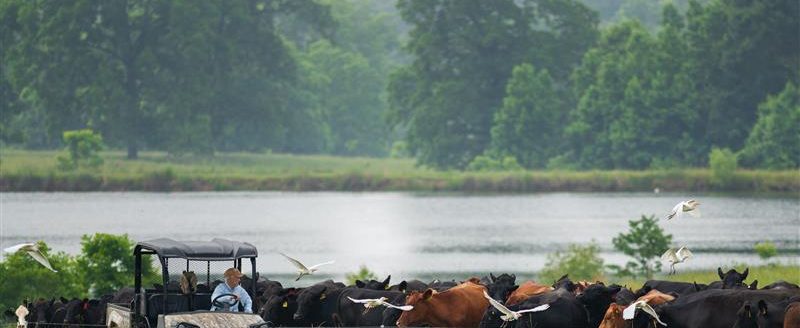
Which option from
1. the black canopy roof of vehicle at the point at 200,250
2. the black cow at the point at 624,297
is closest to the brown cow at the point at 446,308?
the black cow at the point at 624,297

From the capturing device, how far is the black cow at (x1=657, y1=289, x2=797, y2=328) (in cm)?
2177

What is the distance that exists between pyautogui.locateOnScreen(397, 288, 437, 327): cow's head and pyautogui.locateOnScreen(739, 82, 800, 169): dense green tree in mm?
85131

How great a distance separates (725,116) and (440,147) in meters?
20.1

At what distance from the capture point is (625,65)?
11838 centimetres

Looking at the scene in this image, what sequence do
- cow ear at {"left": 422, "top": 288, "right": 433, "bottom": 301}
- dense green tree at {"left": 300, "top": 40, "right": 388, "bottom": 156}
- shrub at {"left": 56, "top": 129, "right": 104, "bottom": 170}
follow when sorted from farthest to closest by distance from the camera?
1. dense green tree at {"left": 300, "top": 40, "right": 388, "bottom": 156}
2. shrub at {"left": 56, "top": 129, "right": 104, "bottom": 170}
3. cow ear at {"left": 422, "top": 288, "right": 433, "bottom": 301}

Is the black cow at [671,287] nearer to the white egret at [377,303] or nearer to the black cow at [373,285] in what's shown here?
the white egret at [377,303]

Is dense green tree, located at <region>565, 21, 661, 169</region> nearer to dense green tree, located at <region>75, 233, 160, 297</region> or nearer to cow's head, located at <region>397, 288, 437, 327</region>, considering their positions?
dense green tree, located at <region>75, 233, 160, 297</region>

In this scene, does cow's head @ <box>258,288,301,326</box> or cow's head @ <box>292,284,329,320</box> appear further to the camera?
cow's head @ <box>292,284,329,320</box>

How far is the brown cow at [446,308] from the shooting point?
80.7ft

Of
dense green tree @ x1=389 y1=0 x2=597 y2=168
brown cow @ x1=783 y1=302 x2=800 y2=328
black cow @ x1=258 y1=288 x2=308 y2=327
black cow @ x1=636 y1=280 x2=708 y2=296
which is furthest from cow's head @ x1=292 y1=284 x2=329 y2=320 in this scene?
dense green tree @ x1=389 y1=0 x2=597 y2=168

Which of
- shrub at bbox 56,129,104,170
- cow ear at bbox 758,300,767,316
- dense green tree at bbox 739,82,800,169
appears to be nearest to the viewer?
cow ear at bbox 758,300,767,316

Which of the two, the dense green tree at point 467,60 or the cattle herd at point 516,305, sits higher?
the dense green tree at point 467,60

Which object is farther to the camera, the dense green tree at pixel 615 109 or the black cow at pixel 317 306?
the dense green tree at pixel 615 109

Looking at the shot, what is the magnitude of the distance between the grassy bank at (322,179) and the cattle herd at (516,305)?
249 ft
